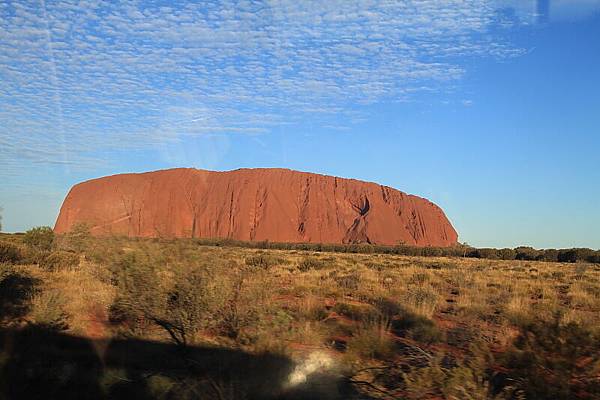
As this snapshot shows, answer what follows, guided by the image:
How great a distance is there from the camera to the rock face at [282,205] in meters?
86.8

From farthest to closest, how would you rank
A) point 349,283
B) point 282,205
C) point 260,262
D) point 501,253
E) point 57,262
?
point 282,205, point 501,253, point 260,262, point 57,262, point 349,283

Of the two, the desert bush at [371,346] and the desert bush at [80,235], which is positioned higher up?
the desert bush at [80,235]

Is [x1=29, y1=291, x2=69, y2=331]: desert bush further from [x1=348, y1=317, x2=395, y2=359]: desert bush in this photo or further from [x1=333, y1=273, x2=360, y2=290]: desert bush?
[x1=333, y1=273, x2=360, y2=290]: desert bush

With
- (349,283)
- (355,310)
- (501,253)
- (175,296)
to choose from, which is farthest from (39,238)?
(501,253)

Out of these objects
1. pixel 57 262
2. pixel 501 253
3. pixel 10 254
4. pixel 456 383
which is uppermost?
pixel 10 254

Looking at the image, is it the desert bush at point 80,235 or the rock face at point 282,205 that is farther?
the rock face at point 282,205

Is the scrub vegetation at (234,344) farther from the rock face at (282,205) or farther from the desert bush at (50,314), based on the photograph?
the rock face at (282,205)

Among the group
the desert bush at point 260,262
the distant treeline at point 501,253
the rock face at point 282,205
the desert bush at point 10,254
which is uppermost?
the rock face at point 282,205

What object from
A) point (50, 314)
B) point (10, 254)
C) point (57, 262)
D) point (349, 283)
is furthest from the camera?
point (57, 262)

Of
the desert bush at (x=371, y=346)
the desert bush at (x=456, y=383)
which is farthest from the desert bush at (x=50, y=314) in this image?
the desert bush at (x=456, y=383)

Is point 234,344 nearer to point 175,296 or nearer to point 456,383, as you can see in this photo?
point 175,296

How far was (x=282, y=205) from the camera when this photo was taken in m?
94.0

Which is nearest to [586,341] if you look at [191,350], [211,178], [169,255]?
[191,350]

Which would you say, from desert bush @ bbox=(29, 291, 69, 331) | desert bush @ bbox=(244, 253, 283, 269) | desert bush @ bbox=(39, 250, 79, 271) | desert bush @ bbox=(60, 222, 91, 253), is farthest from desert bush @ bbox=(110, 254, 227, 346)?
desert bush @ bbox=(39, 250, 79, 271)
